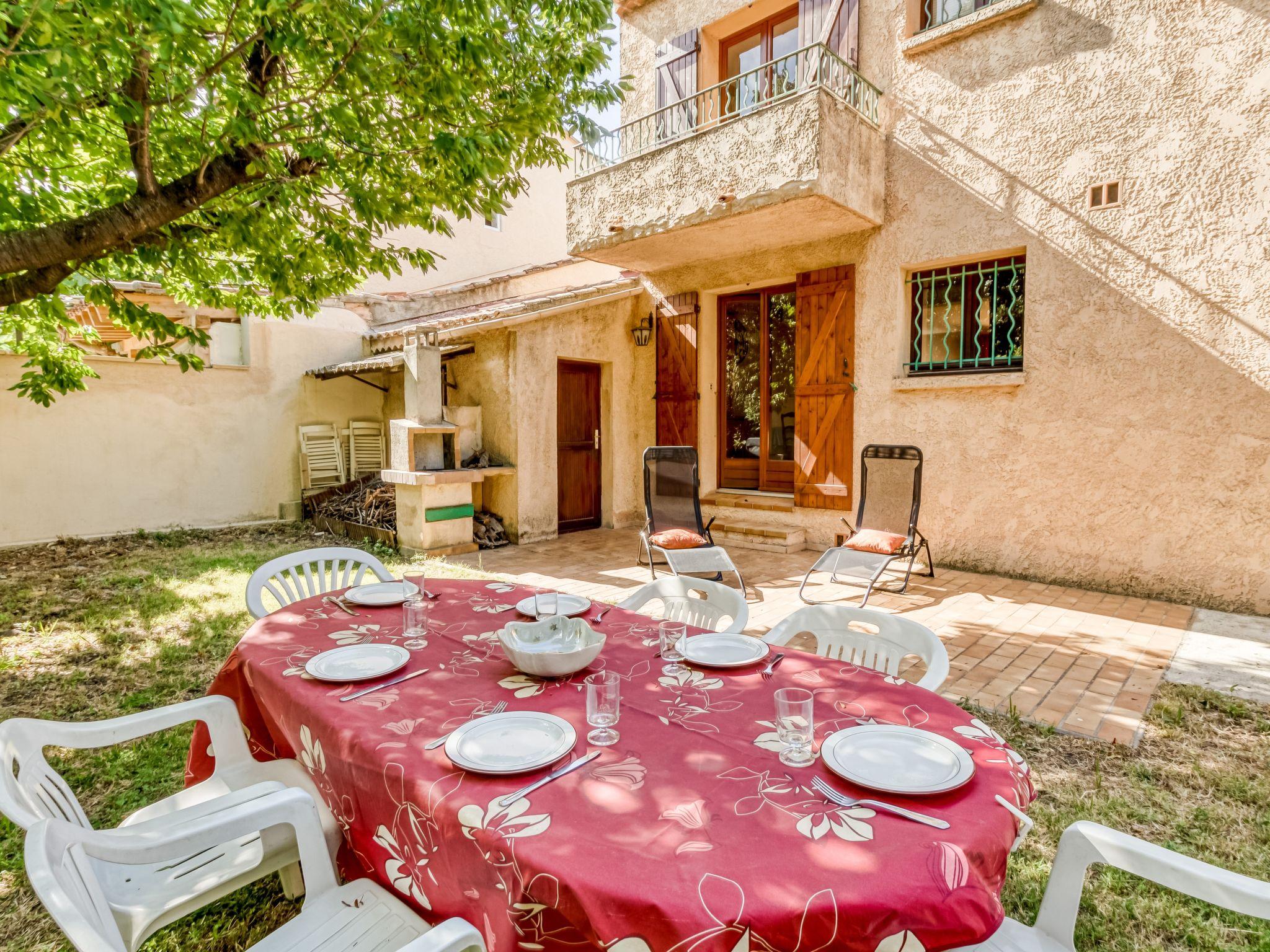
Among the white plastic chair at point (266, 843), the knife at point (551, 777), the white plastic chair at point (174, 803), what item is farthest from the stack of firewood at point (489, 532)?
the knife at point (551, 777)

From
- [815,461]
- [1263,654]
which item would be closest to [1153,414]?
[1263,654]

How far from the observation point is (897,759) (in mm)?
1300

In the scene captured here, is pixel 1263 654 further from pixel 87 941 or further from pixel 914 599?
pixel 87 941

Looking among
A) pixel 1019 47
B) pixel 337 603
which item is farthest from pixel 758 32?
pixel 337 603

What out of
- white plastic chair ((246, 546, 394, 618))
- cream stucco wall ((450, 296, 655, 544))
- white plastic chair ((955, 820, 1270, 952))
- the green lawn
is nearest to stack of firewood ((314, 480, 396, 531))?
cream stucco wall ((450, 296, 655, 544))

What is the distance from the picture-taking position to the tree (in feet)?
8.43

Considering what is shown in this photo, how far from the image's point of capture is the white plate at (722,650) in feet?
6.02

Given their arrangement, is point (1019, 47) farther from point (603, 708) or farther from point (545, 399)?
point (603, 708)

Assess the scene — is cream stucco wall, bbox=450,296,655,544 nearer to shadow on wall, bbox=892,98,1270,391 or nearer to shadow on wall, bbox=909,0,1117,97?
shadow on wall, bbox=892,98,1270,391

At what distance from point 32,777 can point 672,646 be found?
1568mm

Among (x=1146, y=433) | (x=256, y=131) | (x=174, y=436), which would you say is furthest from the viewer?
(x=174, y=436)

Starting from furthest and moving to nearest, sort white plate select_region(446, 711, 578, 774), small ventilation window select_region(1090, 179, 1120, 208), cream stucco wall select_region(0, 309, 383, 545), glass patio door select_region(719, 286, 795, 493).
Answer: glass patio door select_region(719, 286, 795, 493) → cream stucco wall select_region(0, 309, 383, 545) → small ventilation window select_region(1090, 179, 1120, 208) → white plate select_region(446, 711, 578, 774)

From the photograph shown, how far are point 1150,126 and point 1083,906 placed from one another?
5.73m

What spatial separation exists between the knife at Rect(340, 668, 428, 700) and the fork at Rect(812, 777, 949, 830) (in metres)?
1.11
